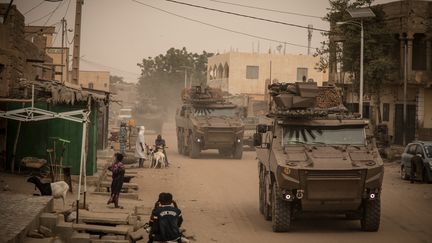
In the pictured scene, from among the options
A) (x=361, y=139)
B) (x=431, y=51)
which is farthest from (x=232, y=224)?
(x=431, y=51)

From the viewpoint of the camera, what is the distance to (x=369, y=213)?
13.2 m

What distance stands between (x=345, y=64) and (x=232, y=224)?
27.0m

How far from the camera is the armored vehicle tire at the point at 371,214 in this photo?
1312 centimetres

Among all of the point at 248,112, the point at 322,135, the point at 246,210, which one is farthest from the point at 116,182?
the point at 248,112

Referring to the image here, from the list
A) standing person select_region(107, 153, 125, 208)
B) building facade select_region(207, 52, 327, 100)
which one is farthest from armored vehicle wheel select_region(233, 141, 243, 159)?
building facade select_region(207, 52, 327, 100)

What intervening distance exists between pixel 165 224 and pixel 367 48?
103 ft

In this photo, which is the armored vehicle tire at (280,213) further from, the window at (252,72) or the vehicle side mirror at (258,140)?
the window at (252,72)

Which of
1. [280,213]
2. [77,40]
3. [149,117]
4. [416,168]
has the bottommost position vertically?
[280,213]

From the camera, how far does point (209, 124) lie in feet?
102

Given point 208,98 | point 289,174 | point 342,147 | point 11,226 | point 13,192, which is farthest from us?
point 208,98

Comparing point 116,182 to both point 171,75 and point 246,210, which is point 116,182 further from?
point 171,75

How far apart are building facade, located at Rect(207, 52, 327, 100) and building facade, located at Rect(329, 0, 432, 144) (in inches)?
1141

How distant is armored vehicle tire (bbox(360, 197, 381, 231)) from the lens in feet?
43.1

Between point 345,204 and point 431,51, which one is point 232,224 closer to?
point 345,204
